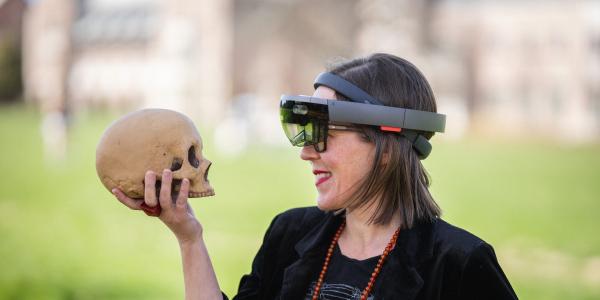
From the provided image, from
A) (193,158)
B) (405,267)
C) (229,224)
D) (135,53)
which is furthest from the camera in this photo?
(135,53)

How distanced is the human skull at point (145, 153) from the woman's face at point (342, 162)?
20.7 inches

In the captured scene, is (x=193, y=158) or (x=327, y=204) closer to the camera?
(x=327, y=204)

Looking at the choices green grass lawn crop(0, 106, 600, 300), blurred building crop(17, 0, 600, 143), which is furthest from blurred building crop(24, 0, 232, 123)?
green grass lawn crop(0, 106, 600, 300)

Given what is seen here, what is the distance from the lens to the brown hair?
2.72 meters

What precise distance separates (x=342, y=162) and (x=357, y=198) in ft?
0.51

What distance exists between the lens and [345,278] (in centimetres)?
269

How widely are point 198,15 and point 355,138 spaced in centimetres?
5851

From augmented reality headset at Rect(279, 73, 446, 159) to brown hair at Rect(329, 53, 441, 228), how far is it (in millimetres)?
33

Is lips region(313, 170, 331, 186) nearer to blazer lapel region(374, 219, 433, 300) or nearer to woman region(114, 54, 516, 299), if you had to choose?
woman region(114, 54, 516, 299)

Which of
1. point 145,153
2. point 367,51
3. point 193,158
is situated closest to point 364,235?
point 193,158

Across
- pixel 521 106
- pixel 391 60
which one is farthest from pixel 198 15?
pixel 391 60

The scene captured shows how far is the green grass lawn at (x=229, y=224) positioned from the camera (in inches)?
339

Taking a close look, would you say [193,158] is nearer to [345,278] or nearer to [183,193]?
[183,193]

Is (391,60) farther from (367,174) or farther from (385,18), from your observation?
(385,18)
